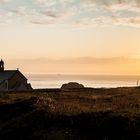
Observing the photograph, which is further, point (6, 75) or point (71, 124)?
point (6, 75)

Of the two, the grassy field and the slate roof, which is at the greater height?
the slate roof

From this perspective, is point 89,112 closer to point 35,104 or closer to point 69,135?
point 69,135

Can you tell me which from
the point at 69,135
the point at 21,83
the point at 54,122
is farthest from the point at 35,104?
the point at 21,83

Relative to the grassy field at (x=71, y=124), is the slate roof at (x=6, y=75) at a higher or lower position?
higher

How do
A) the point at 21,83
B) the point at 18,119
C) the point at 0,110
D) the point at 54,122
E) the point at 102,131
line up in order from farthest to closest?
1. the point at 21,83
2. the point at 0,110
3. the point at 18,119
4. the point at 54,122
5. the point at 102,131

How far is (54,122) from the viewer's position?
25641mm

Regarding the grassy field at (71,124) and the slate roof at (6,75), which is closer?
the grassy field at (71,124)

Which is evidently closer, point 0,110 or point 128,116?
point 128,116

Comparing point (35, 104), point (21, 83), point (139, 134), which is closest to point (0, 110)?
point (35, 104)

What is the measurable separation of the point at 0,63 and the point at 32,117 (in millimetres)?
89475

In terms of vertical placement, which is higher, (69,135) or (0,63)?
(0,63)

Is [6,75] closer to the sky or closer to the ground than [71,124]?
closer to the sky

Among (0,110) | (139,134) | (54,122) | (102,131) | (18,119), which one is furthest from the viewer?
(0,110)

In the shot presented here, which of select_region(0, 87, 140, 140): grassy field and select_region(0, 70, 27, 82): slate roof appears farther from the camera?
select_region(0, 70, 27, 82): slate roof
